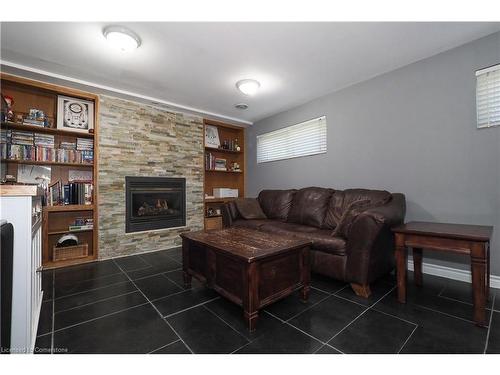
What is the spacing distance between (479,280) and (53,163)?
14.1 feet

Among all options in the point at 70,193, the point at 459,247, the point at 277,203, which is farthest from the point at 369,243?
the point at 70,193

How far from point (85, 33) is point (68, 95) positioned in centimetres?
145

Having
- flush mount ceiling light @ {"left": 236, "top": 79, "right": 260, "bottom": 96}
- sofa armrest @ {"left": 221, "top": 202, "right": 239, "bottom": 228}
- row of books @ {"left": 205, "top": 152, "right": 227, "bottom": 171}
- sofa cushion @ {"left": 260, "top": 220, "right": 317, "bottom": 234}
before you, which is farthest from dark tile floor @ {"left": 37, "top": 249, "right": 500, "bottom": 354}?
row of books @ {"left": 205, "top": 152, "right": 227, "bottom": 171}

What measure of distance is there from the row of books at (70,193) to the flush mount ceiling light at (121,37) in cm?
190

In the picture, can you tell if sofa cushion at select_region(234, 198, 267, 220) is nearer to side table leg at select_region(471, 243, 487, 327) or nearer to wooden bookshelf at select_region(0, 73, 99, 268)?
wooden bookshelf at select_region(0, 73, 99, 268)

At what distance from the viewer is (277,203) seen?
11.7ft

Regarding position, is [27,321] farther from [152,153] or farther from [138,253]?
[152,153]

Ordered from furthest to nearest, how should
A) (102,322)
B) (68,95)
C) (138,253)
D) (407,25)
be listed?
1. (138,253)
2. (68,95)
3. (407,25)
4. (102,322)

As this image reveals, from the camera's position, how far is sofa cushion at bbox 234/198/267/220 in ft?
11.5

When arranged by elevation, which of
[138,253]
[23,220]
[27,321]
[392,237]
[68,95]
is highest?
[68,95]

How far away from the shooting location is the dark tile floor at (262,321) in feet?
4.22

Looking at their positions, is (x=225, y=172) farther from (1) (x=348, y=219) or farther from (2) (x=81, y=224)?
(1) (x=348, y=219)
